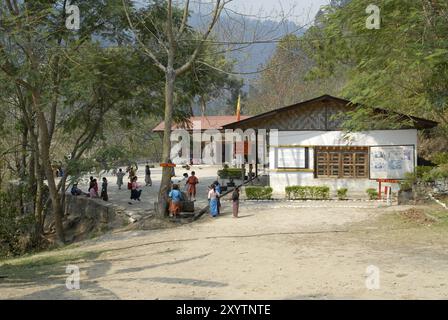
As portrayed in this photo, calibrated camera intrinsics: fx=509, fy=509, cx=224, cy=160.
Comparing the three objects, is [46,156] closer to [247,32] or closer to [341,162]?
[247,32]

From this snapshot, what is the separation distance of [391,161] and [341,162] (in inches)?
93.5

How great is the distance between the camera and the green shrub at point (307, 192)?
23.2m

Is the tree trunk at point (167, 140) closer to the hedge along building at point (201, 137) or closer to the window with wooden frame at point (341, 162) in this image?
the window with wooden frame at point (341, 162)

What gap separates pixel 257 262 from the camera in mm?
11359

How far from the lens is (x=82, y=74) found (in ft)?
64.5

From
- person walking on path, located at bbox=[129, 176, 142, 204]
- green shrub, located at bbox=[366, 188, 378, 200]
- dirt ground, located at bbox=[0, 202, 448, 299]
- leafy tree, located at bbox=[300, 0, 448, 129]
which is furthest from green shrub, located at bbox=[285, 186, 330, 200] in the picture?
person walking on path, located at bbox=[129, 176, 142, 204]

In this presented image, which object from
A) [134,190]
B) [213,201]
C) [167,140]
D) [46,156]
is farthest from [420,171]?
[46,156]

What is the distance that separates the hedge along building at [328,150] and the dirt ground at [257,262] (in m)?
6.69

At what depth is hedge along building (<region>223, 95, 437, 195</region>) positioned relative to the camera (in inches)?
976

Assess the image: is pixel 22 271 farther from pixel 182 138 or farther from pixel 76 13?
pixel 182 138

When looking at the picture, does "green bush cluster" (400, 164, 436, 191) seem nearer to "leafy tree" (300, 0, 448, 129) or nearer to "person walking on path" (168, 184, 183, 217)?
"leafy tree" (300, 0, 448, 129)

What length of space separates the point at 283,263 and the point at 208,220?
8.07 meters

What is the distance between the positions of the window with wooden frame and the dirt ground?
6.82 metres
